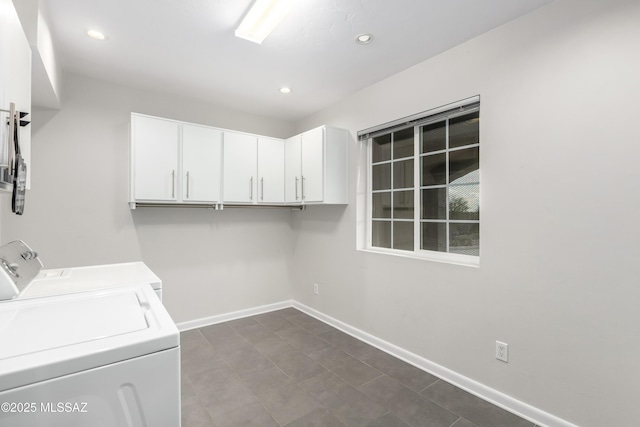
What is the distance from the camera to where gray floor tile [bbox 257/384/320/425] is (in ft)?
6.51

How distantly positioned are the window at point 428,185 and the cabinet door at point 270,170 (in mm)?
1107

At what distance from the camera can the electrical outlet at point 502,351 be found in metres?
2.05

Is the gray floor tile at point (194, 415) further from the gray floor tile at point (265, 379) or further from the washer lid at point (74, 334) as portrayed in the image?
the washer lid at point (74, 334)

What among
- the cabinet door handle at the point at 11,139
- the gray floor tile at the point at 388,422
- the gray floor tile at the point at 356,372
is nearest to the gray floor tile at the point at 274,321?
the gray floor tile at the point at 356,372

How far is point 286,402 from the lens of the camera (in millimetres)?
2119

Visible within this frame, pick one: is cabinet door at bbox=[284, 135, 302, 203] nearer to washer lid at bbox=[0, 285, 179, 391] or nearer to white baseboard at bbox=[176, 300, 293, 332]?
white baseboard at bbox=[176, 300, 293, 332]

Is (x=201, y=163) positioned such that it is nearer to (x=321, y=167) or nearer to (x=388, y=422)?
(x=321, y=167)

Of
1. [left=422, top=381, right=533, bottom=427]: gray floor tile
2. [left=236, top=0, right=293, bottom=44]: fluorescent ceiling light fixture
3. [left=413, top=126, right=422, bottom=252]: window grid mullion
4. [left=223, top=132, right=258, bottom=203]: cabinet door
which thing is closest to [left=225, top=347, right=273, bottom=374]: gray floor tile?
[left=422, top=381, right=533, bottom=427]: gray floor tile

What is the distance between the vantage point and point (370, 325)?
3.07 m

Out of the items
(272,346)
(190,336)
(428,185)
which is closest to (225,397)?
(272,346)

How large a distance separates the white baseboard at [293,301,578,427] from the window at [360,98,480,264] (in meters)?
0.88

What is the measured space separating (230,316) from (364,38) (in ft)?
10.7

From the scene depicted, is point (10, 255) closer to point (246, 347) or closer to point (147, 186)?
point (147, 186)

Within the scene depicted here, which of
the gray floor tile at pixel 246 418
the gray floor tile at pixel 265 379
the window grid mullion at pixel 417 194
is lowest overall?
the gray floor tile at pixel 246 418
